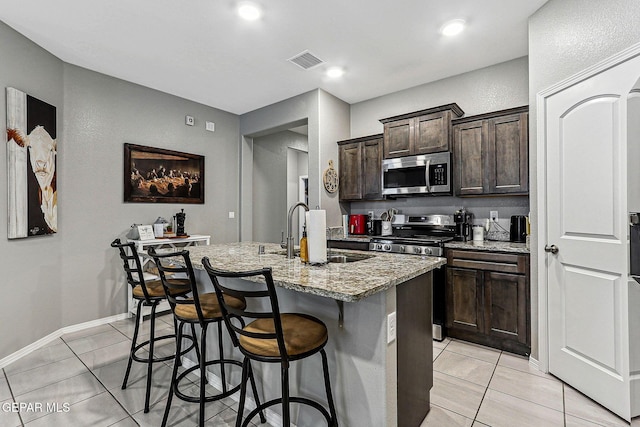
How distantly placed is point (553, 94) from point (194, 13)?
2.86 metres

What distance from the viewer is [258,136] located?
5.26 meters

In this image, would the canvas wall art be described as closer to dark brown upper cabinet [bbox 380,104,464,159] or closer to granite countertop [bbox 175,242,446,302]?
granite countertop [bbox 175,242,446,302]

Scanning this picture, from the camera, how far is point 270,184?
5.64 metres

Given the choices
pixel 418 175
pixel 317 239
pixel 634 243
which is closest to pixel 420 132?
pixel 418 175

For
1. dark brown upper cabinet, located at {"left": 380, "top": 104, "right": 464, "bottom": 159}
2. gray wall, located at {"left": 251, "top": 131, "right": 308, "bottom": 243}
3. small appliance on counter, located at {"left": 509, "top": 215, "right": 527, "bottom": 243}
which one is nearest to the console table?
gray wall, located at {"left": 251, "top": 131, "right": 308, "bottom": 243}

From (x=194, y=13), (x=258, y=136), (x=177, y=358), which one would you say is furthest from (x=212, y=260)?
(x=258, y=136)

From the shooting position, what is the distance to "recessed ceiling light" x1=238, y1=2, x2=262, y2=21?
244cm

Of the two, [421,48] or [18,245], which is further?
[421,48]

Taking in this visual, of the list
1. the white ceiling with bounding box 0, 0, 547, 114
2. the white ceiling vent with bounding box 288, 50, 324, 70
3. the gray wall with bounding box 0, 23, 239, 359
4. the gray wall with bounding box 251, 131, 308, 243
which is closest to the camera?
the white ceiling with bounding box 0, 0, 547, 114

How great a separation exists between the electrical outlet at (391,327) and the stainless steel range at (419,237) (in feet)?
6.00

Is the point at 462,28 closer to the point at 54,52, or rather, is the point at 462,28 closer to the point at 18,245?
the point at 54,52

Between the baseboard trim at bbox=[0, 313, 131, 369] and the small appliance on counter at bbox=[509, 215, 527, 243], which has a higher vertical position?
the small appliance on counter at bbox=[509, 215, 527, 243]

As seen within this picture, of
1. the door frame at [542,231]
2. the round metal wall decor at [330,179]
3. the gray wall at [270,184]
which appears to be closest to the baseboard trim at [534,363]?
the door frame at [542,231]

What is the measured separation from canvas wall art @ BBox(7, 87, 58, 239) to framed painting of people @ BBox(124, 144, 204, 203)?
2.45 ft
